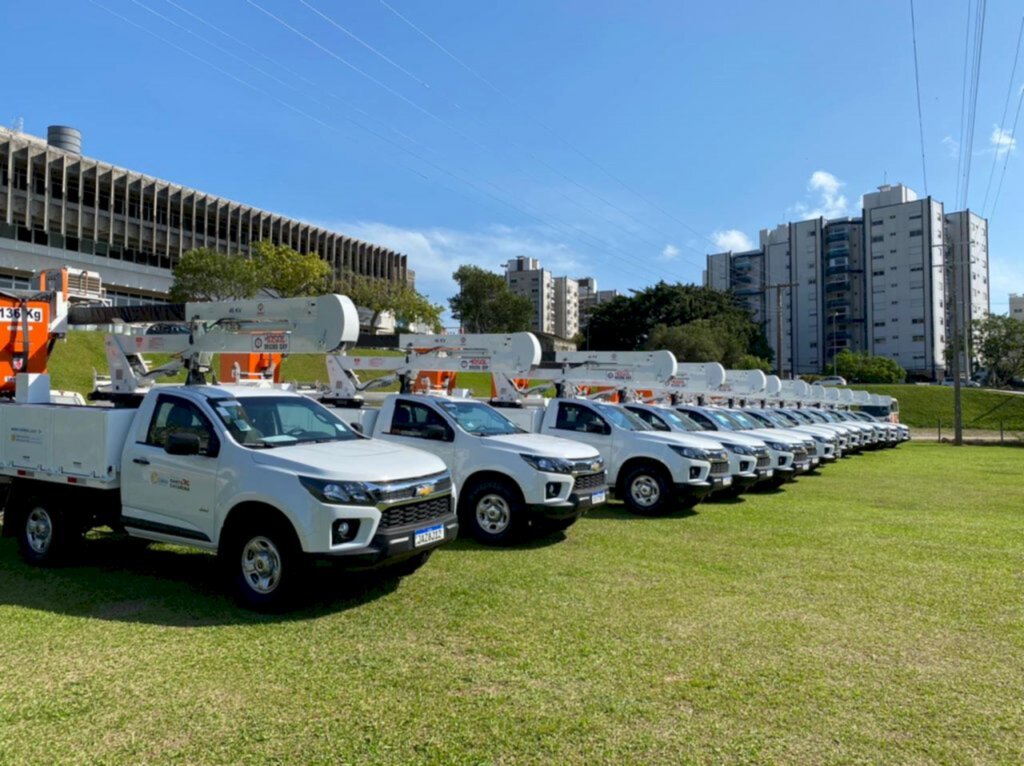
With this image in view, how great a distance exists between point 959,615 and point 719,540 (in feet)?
10.3

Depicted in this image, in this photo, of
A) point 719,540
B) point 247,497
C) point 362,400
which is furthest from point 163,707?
point 362,400

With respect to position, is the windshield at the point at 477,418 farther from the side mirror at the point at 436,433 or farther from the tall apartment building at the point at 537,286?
the tall apartment building at the point at 537,286

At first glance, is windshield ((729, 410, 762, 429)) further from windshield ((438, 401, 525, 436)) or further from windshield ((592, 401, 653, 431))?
windshield ((438, 401, 525, 436))

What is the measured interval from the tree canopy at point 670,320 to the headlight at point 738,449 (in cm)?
5446

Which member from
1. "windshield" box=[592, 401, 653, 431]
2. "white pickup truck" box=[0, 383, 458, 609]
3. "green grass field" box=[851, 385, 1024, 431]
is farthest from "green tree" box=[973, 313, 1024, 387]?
"white pickup truck" box=[0, 383, 458, 609]

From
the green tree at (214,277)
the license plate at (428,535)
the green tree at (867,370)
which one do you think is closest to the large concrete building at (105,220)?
the green tree at (214,277)

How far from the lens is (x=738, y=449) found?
475 inches

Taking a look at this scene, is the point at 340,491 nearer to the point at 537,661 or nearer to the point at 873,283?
the point at 537,661

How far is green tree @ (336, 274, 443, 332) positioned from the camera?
197 feet

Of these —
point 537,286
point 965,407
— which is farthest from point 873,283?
point 537,286

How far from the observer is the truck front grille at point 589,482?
826 centimetres

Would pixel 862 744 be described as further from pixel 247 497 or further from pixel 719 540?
pixel 719 540

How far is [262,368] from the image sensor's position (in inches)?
494

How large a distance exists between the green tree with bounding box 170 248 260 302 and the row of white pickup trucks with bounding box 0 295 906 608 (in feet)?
113
